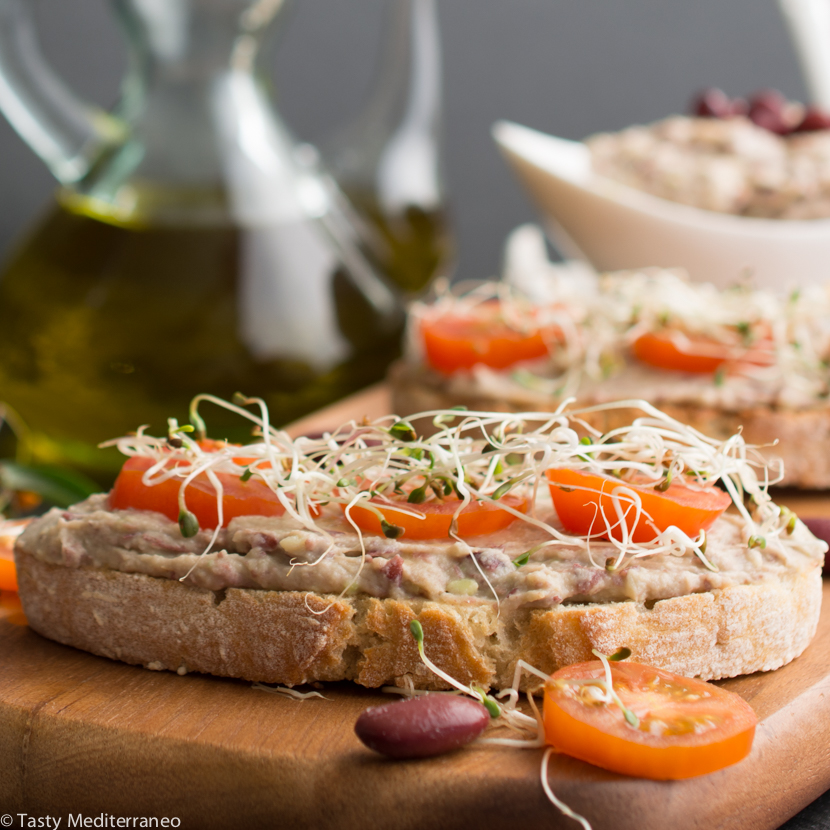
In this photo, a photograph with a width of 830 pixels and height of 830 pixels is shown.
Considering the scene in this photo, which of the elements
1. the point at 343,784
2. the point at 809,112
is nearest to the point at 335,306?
the point at 343,784

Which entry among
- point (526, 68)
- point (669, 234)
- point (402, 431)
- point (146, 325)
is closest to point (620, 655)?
point (402, 431)

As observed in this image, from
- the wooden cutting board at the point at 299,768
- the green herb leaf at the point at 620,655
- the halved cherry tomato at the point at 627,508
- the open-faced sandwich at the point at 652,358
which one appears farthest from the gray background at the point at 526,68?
the green herb leaf at the point at 620,655

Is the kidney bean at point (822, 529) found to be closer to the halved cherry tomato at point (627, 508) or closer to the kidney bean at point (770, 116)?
the halved cherry tomato at point (627, 508)

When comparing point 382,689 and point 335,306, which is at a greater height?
point 335,306

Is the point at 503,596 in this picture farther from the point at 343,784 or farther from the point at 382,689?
the point at 343,784

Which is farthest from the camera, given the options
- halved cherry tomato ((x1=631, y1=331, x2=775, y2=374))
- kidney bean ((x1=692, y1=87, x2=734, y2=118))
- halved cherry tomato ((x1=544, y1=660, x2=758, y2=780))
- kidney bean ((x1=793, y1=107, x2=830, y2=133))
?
kidney bean ((x1=692, y1=87, x2=734, y2=118))

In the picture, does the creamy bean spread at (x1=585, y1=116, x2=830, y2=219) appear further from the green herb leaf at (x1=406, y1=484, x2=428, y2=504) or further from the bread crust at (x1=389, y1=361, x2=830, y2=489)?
the green herb leaf at (x1=406, y1=484, x2=428, y2=504)

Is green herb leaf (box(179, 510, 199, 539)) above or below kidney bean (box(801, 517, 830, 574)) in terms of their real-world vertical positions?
above

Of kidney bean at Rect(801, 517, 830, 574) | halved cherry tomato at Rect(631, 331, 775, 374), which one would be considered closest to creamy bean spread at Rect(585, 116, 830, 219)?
halved cherry tomato at Rect(631, 331, 775, 374)
